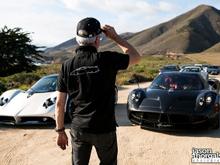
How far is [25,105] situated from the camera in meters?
9.90

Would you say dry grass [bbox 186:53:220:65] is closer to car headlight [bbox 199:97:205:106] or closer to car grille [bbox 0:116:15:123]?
car headlight [bbox 199:97:205:106]

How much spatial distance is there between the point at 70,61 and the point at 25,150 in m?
4.10

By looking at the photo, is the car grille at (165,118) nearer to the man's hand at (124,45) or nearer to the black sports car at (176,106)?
the black sports car at (176,106)

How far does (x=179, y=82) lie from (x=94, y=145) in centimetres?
654

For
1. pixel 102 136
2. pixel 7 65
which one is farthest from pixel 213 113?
pixel 7 65

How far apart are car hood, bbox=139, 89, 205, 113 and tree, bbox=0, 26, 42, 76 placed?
24.3 m

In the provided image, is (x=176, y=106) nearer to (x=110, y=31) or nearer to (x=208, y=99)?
(x=208, y=99)

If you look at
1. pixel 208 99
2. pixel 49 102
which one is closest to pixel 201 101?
pixel 208 99

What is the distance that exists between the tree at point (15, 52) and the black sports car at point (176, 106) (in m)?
24.1

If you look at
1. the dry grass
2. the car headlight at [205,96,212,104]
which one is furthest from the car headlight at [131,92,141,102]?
the dry grass

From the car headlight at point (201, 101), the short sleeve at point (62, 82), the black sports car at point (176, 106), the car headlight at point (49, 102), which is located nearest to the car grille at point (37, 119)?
the car headlight at point (49, 102)

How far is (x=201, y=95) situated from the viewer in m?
8.94

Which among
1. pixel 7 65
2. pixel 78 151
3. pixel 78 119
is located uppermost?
pixel 78 119

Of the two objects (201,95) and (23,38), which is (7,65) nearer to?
(23,38)
